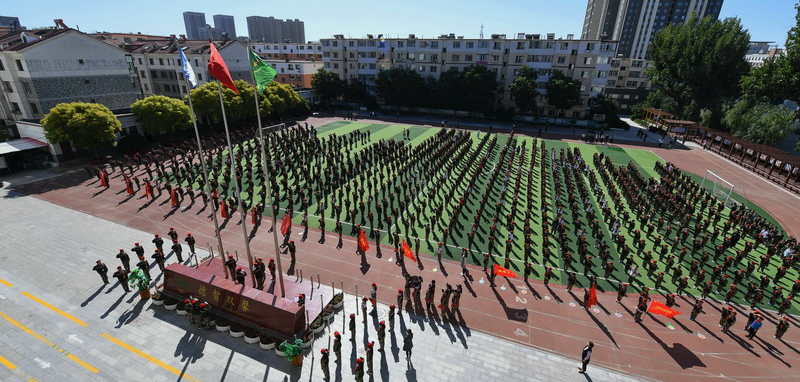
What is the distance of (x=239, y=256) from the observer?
18.2 metres

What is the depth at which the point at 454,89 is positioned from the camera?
60062 millimetres

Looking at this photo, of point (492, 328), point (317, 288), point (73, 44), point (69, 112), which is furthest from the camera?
point (73, 44)

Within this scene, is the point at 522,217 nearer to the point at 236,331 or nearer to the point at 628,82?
the point at 236,331

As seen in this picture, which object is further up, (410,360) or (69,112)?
(69,112)

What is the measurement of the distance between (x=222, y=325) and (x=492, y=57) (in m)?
60.1

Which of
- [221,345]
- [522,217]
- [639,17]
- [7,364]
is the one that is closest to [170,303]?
[221,345]

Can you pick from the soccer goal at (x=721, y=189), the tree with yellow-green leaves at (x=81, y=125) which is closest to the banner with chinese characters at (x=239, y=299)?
the tree with yellow-green leaves at (x=81, y=125)

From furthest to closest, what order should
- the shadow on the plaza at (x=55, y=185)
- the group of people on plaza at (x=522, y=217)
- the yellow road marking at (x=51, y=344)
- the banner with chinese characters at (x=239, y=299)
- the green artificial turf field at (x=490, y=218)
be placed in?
the shadow on the plaza at (x=55, y=185) → the green artificial turf field at (x=490, y=218) → the group of people on plaza at (x=522, y=217) → the banner with chinese characters at (x=239, y=299) → the yellow road marking at (x=51, y=344)

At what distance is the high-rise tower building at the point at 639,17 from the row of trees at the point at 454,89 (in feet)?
209

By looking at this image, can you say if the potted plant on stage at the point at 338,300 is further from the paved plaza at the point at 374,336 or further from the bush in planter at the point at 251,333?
the bush in planter at the point at 251,333

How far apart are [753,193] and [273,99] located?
52.0 m

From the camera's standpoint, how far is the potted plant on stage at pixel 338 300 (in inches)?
576

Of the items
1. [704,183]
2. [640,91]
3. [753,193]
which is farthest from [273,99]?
[640,91]

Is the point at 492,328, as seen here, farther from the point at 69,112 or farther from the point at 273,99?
the point at 273,99
